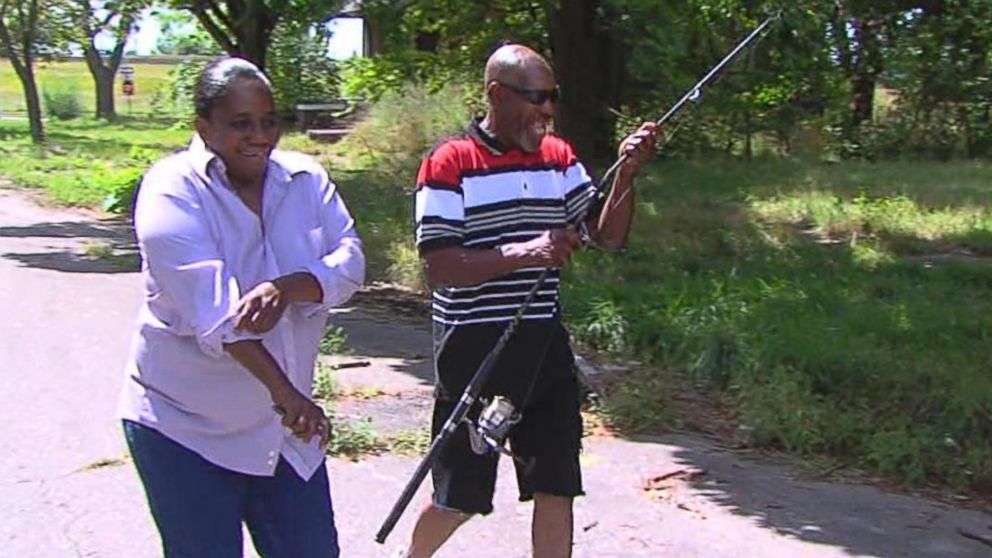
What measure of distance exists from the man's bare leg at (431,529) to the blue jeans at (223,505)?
36.2 inches

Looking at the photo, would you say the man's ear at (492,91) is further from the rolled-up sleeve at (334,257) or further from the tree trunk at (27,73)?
the tree trunk at (27,73)

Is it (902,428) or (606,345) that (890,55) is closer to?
(606,345)

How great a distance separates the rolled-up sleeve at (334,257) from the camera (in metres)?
3.09

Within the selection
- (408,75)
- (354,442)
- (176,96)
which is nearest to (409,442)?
(354,442)

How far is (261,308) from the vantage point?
2.94m

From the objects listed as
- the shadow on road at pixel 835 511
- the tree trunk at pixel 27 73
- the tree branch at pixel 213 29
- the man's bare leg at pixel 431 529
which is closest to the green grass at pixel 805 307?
the shadow on road at pixel 835 511

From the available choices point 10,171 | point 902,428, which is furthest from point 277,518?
point 10,171

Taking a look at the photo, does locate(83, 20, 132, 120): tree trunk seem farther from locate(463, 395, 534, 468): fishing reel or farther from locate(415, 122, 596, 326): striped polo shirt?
locate(463, 395, 534, 468): fishing reel

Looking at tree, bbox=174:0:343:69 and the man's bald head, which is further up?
tree, bbox=174:0:343:69

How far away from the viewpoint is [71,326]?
392 inches

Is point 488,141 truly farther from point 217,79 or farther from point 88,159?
point 88,159

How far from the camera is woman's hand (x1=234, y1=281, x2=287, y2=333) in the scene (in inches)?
115

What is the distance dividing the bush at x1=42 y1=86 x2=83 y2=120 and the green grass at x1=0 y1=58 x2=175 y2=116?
81cm

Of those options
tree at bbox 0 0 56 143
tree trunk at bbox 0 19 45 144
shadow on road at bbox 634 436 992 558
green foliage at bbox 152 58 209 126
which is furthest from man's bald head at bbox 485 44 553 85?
green foliage at bbox 152 58 209 126
